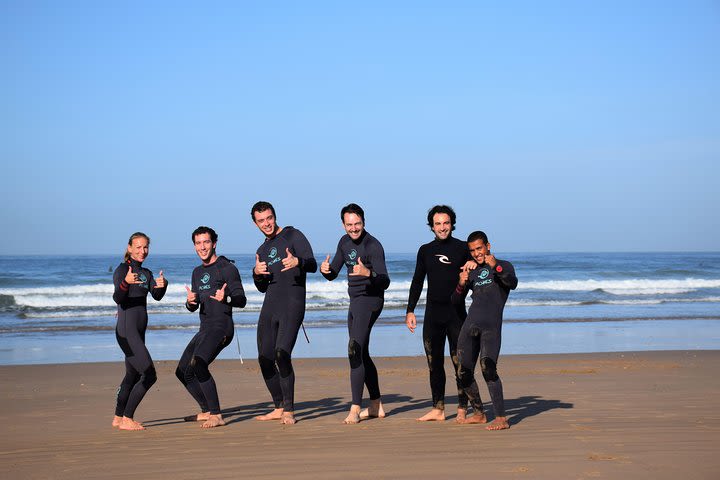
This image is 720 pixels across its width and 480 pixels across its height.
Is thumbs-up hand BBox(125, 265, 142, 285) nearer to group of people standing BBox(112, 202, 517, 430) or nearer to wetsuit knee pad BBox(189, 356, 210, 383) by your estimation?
group of people standing BBox(112, 202, 517, 430)

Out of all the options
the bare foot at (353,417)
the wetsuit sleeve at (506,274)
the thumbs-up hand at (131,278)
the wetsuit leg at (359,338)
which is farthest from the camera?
the wetsuit leg at (359,338)

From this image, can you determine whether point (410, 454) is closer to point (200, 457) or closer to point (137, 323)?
point (200, 457)

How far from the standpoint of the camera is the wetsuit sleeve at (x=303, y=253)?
25.8ft

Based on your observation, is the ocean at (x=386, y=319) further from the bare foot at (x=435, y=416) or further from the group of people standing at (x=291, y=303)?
the bare foot at (x=435, y=416)

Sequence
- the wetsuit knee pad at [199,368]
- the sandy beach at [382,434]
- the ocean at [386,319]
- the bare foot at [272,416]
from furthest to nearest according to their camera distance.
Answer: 1. the ocean at [386,319]
2. the bare foot at [272,416]
3. the wetsuit knee pad at [199,368]
4. the sandy beach at [382,434]

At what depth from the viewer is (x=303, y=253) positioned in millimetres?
7996

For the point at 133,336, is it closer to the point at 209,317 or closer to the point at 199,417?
the point at 209,317

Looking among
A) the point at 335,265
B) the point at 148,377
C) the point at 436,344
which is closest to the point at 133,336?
the point at 148,377

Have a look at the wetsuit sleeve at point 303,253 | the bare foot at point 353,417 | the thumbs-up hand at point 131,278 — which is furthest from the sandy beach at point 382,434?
the wetsuit sleeve at point 303,253

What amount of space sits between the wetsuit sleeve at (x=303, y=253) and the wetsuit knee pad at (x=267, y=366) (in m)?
0.93

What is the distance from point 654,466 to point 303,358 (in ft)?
27.9

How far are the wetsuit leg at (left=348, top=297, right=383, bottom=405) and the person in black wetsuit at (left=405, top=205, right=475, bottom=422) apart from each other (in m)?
0.37

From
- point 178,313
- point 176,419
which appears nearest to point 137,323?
point 176,419

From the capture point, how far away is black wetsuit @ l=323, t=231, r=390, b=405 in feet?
25.6
